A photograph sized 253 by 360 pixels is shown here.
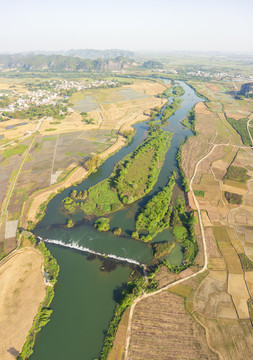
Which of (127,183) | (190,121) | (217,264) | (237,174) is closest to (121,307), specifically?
(217,264)

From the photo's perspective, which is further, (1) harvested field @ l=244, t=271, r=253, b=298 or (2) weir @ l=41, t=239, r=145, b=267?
(2) weir @ l=41, t=239, r=145, b=267

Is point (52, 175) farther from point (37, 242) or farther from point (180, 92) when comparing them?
point (180, 92)

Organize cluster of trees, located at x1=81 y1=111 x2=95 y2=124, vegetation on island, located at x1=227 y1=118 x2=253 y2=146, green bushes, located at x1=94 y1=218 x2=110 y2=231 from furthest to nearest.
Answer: cluster of trees, located at x1=81 y1=111 x2=95 y2=124 < vegetation on island, located at x1=227 y1=118 x2=253 y2=146 < green bushes, located at x1=94 y1=218 x2=110 y2=231

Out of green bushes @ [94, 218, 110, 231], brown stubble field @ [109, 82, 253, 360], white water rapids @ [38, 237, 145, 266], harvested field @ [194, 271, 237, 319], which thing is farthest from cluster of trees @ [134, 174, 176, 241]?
harvested field @ [194, 271, 237, 319]

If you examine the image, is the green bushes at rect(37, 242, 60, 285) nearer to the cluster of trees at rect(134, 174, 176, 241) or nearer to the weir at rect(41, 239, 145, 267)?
the weir at rect(41, 239, 145, 267)

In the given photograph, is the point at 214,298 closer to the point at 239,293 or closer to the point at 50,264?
the point at 239,293

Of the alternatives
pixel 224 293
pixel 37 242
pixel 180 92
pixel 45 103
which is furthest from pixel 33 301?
pixel 180 92
